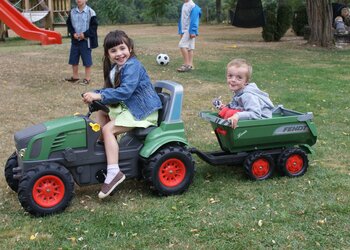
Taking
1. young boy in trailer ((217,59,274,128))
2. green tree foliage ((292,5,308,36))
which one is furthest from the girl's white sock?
green tree foliage ((292,5,308,36))

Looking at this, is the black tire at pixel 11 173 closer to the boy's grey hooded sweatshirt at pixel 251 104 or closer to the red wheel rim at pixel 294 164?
the boy's grey hooded sweatshirt at pixel 251 104

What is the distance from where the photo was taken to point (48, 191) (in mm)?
3572

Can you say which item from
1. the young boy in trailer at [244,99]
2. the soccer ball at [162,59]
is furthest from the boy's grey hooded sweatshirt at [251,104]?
the soccer ball at [162,59]

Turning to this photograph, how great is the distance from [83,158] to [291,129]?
1791 mm

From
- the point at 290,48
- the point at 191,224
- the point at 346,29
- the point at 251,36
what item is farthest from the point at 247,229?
the point at 251,36

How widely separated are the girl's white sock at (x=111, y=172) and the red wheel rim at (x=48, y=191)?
345mm

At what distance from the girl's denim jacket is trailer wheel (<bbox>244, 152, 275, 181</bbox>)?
2.99ft

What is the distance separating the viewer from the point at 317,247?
→ 3084mm

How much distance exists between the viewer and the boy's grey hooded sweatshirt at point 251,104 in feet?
13.8

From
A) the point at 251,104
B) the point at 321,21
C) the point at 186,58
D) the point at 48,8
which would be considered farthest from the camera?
the point at 48,8

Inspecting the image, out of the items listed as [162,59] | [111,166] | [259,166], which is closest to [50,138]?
[111,166]

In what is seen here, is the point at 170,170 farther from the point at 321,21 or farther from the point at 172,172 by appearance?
the point at 321,21

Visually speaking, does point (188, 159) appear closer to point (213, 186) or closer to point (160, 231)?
point (213, 186)

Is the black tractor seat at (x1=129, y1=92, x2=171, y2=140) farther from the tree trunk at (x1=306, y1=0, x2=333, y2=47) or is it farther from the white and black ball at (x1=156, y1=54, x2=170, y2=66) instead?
the tree trunk at (x1=306, y1=0, x2=333, y2=47)
